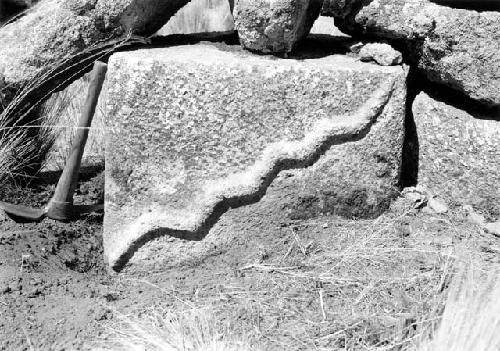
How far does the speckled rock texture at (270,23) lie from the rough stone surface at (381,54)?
0.26 meters

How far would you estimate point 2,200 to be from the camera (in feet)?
10.4

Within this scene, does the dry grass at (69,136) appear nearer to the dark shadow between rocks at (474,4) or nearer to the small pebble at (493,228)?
the dark shadow between rocks at (474,4)

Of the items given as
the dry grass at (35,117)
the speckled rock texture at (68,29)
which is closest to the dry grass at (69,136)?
the dry grass at (35,117)

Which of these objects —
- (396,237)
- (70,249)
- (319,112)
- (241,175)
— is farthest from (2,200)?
(396,237)

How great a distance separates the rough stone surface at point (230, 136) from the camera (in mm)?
2578

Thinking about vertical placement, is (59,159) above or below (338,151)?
below

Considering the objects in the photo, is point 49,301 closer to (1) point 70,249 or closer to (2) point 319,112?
(1) point 70,249

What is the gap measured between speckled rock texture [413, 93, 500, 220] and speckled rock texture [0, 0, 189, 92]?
1.11 meters

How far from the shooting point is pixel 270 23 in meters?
2.63

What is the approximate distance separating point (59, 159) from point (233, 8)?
1315mm

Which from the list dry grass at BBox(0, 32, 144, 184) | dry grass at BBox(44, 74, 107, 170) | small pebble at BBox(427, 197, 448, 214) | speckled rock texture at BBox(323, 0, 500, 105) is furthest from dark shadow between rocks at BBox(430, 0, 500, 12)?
dry grass at BBox(44, 74, 107, 170)

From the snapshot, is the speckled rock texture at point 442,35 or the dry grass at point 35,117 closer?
the speckled rock texture at point 442,35

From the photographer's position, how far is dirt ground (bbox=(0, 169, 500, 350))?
7.20ft

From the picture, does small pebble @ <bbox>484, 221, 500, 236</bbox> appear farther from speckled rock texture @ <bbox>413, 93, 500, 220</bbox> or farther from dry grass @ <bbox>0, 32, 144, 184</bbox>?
dry grass @ <bbox>0, 32, 144, 184</bbox>
